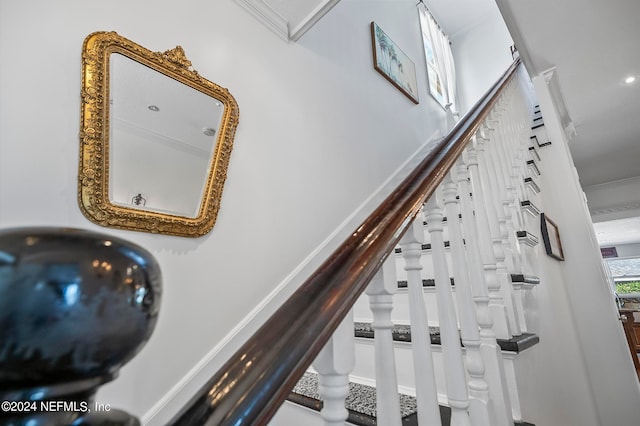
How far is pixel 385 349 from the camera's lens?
0.58 meters

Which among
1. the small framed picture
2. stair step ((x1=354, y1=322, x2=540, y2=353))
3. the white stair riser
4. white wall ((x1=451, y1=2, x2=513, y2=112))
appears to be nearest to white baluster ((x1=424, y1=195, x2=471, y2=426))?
stair step ((x1=354, y1=322, x2=540, y2=353))

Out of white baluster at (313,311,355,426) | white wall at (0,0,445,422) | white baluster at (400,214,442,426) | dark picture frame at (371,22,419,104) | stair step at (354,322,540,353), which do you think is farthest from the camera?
dark picture frame at (371,22,419,104)

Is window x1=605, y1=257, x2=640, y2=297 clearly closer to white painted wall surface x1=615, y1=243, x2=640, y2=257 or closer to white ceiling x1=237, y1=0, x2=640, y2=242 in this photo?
white painted wall surface x1=615, y1=243, x2=640, y2=257

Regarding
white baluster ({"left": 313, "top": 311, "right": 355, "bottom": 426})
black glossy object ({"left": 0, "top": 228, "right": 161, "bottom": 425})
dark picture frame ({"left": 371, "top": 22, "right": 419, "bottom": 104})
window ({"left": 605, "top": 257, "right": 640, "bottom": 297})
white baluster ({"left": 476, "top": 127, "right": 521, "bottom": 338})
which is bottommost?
white baluster ({"left": 313, "top": 311, "right": 355, "bottom": 426})

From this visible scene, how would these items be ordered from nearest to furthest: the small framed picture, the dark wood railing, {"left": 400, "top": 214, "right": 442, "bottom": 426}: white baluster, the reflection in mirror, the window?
the dark wood railing
{"left": 400, "top": 214, "right": 442, "bottom": 426}: white baluster
the reflection in mirror
the small framed picture
the window

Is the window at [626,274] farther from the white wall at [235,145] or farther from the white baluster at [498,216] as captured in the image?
the white baluster at [498,216]

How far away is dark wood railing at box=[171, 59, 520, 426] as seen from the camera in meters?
0.30

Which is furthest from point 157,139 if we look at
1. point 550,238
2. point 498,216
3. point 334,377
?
point 550,238

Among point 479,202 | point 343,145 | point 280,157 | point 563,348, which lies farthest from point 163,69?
point 563,348

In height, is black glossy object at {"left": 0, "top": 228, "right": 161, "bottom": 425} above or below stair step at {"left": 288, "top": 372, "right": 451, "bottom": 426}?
above

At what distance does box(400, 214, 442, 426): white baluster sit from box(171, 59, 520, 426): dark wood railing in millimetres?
86

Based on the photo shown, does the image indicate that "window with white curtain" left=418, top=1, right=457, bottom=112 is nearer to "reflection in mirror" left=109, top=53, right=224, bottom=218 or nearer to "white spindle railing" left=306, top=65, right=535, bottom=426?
"white spindle railing" left=306, top=65, right=535, bottom=426

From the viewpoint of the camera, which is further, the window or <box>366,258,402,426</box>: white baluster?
the window

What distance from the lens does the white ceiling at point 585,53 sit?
1761mm
